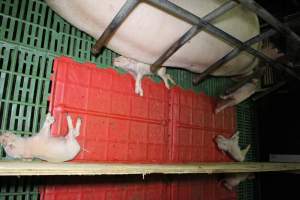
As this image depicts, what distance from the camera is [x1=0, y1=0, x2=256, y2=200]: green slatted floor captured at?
1328mm

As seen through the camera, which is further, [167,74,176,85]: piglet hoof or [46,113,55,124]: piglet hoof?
[167,74,176,85]: piglet hoof

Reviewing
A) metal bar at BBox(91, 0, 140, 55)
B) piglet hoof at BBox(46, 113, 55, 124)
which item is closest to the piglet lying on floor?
piglet hoof at BBox(46, 113, 55, 124)

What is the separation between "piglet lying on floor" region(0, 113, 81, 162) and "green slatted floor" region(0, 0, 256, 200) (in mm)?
78

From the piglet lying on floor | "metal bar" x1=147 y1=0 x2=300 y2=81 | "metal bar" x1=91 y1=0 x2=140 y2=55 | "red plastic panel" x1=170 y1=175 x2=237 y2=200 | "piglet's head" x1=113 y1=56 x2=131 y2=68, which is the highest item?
"metal bar" x1=147 y1=0 x2=300 y2=81

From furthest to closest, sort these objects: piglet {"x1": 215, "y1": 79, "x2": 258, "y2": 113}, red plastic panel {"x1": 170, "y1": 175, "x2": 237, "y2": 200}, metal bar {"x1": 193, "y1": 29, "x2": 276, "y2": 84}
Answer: piglet {"x1": 215, "y1": 79, "x2": 258, "y2": 113}
red plastic panel {"x1": 170, "y1": 175, "x2": 237, "y2": 200}
metal bar {"x1": 193, "y1": 29, "x2": 276, "y2": 84}

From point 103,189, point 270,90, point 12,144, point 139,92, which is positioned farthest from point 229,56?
point 12,144

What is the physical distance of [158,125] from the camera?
197 centimetres

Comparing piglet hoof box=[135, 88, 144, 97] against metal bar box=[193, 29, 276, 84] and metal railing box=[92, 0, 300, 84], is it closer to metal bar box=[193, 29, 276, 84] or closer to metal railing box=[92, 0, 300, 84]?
metal railing box=[92, 0, 300, 84]

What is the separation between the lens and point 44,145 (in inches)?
51.8

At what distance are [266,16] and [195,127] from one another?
1.14m

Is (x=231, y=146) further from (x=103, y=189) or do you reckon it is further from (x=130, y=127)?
(x=103, y=189)

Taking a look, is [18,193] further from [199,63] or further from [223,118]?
[223,118]

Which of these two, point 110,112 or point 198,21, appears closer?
point 198,21

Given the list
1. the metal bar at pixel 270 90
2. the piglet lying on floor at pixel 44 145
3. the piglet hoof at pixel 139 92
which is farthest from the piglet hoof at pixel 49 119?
the metal bar at pixel 270 90
